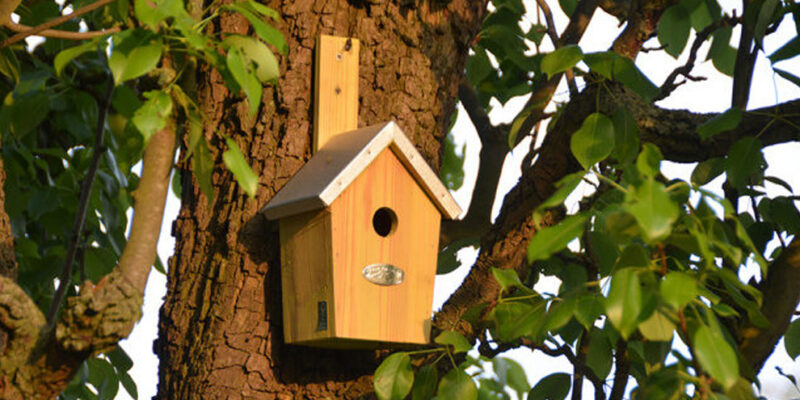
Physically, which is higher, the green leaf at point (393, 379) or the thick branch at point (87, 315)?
the thick branch at point (87, 315)

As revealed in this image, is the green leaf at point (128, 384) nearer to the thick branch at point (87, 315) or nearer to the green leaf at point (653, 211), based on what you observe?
the thick branch at point (87, 315)

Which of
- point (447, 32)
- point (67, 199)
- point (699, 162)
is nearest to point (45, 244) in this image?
point (67, 199)

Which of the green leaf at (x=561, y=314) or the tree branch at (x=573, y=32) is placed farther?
the tree branch at (x=573, y=32)

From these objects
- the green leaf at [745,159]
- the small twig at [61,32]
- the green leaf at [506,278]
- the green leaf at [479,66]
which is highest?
the green leaf at [479,66]

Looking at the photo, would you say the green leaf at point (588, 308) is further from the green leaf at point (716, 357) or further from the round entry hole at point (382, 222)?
the round entry hole at point (382, 222)

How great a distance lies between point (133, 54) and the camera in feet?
4.95

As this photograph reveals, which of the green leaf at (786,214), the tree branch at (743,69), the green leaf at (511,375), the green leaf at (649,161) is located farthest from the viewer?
the tree branch at (743,69)

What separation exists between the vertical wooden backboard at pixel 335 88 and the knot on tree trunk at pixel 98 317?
1.80ft

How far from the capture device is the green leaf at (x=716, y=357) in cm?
121

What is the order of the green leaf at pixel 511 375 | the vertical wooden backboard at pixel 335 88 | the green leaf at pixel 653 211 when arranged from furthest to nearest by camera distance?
the vertical wooden backboard at pixel 335 88 → the green leaf at pixel 511 375 → the green leaf at pixel 653 211

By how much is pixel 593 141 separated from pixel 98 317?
0.94 meters

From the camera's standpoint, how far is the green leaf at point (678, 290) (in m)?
1.22

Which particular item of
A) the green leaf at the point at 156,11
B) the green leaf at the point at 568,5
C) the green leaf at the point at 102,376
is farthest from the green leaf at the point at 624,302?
the green leaf at the point at 102,376

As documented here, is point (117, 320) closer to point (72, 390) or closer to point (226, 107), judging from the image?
point (226, 107)
